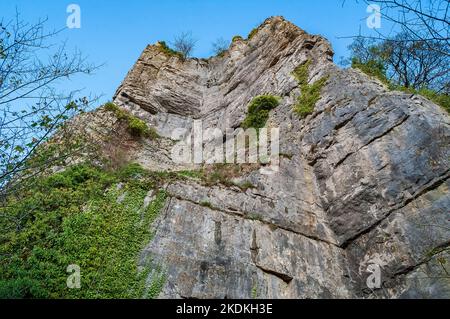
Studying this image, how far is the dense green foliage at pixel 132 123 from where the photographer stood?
15.4m

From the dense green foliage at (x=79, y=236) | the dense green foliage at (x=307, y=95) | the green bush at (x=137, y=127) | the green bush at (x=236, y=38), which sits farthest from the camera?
the green bush at (x=236, y=38)

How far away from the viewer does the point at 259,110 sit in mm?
14484

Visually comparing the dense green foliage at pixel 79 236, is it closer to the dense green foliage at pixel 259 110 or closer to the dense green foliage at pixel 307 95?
the dense green foliage at pixel 259 110

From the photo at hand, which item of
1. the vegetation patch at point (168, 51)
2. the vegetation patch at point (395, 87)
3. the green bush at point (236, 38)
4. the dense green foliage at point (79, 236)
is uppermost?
the green bush at point (236, 38)

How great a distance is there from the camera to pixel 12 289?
6699 mm

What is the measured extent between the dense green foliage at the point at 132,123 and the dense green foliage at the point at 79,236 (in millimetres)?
5282

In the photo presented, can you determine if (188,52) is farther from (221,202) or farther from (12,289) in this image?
(12,289)

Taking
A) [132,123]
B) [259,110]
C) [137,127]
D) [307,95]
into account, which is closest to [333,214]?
[307,95]

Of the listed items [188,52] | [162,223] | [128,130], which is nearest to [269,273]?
[162,223]

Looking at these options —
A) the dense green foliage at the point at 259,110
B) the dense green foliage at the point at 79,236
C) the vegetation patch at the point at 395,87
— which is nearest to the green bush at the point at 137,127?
the dense green foliage at the point at 259,110

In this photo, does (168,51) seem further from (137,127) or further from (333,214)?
(333,214)

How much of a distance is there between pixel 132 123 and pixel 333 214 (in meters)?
9.65

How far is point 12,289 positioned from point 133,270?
2.27 meters

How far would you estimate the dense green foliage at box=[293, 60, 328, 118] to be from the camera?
12.8 m
